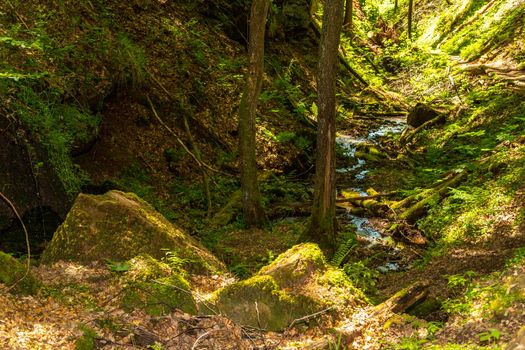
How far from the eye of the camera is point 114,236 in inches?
285

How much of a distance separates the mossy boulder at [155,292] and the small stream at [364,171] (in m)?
4.72

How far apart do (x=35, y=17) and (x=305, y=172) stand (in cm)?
821

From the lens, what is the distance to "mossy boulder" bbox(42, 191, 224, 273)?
702 cm

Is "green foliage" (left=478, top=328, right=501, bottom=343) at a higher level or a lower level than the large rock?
higher

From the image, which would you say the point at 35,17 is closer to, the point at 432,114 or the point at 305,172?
the point at 305,172

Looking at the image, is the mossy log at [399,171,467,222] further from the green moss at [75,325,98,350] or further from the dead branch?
the green moss at [75,325,98,350]

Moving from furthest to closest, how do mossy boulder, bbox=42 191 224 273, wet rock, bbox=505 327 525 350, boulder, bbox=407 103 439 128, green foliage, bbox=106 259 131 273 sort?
1. boulder, bbox=407 103 439 128
2. mossy boulder, bbox=42 191 224 273
3. green foliage, bbox=106 259 131 273
4. wet rock, bbox=505 327 525 350

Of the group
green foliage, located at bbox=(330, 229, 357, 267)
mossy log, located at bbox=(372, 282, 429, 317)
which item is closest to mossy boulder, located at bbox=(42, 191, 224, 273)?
green foliage, located at bbox=(330, 229, 357, 267)

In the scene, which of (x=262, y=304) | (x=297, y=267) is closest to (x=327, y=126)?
(x=297, y=267)

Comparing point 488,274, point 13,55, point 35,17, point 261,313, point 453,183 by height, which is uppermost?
point 35,17

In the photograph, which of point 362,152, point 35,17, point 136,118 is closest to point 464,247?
point 362,152

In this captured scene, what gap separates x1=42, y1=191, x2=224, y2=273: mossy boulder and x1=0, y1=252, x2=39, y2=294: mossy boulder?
3.78 feet

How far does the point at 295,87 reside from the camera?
1694cm

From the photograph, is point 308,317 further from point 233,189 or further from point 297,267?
point 233,189
